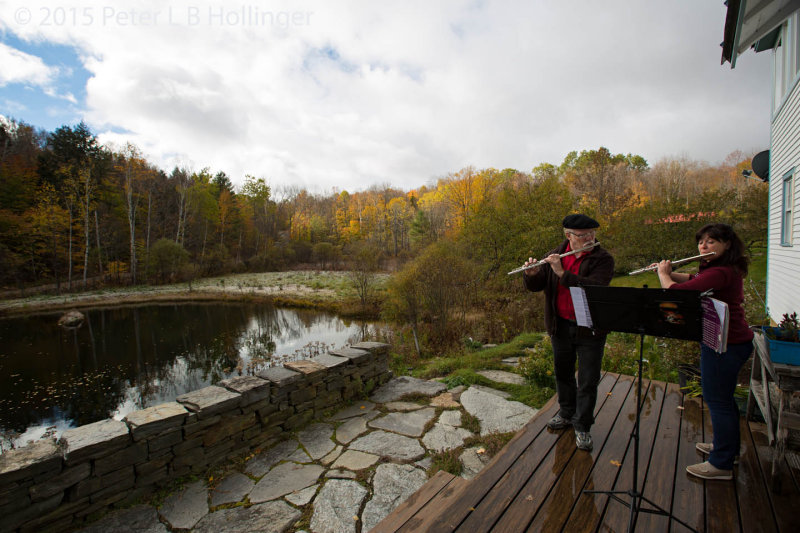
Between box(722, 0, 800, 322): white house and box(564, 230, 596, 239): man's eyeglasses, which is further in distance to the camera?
box(722, 0, 800, 322): white house

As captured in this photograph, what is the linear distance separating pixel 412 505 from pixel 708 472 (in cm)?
180

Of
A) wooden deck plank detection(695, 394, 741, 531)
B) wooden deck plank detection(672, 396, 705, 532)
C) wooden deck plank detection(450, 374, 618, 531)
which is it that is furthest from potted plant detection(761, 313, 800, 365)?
wooden deck plank detection(450, 374, 618, 531)

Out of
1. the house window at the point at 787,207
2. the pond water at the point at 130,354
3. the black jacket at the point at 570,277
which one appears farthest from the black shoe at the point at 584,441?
the pond water at the point at 130,354

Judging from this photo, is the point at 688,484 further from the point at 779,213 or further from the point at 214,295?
the point at 214,295

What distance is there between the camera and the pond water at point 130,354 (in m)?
7.16

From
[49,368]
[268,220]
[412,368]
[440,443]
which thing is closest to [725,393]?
[440,443]

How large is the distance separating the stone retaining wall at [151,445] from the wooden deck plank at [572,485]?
8.58 feet

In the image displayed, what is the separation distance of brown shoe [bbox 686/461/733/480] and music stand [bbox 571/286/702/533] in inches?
18.5

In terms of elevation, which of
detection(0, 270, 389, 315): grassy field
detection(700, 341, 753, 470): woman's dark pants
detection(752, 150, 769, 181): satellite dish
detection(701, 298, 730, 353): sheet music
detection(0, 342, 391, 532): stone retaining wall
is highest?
detection(752, 150, 769, 181): satellite dish

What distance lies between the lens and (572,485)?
2115mm

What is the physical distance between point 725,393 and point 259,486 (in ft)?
11.1

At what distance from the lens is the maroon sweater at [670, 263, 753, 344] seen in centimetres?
202

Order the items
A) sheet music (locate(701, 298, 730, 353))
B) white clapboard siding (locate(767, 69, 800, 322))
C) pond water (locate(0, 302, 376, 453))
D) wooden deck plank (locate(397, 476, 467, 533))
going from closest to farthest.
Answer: sheet music (locate(701, 298, 730, 353))
wooden deck plank (locate(397, 476, 467, 533))
white clapboard siding (locate(767, 69, 800, 322))
pond water (locate(0, 302, 376, 453))

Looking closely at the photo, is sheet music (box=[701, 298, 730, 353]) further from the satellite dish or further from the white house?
the satellite dish
